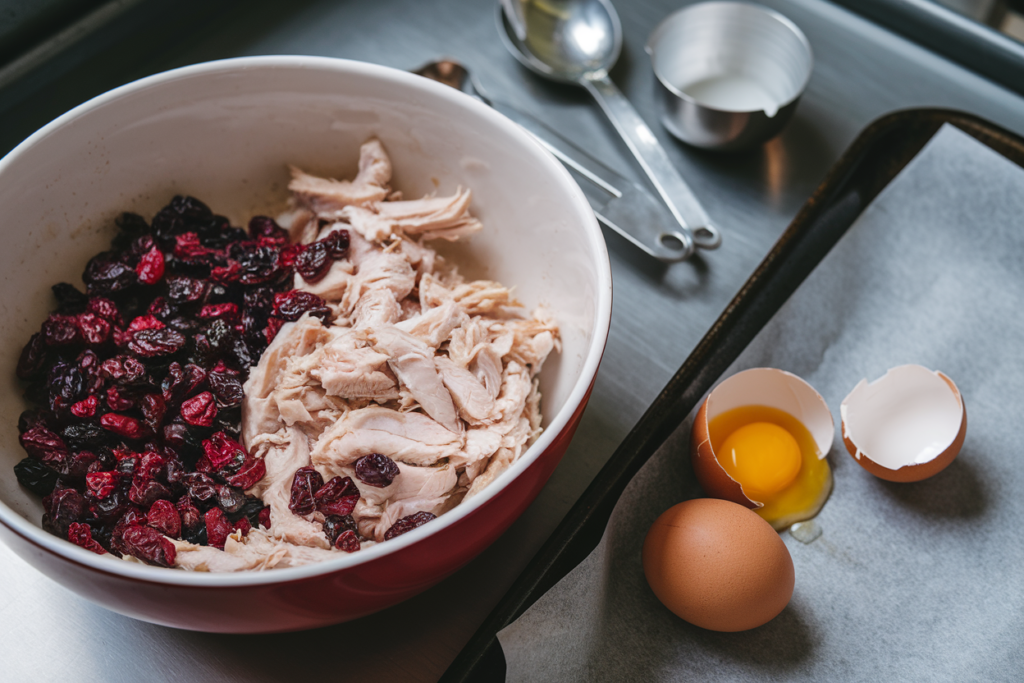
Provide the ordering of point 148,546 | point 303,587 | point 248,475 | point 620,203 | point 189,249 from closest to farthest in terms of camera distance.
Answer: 1. point 303,587
2. point 148,546
3. point 248,475
4. point 189,249
5. point 620,203

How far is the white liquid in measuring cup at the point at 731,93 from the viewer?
1710 mm

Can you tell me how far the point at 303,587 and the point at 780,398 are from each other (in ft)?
2.98

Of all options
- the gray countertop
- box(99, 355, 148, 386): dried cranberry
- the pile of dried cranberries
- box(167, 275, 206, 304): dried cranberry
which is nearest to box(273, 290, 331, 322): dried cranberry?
the pile of dried cranberries

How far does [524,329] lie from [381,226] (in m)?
0.33

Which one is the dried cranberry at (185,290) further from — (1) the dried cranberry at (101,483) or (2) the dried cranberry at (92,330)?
(1) the dried cranberry at (101,483)

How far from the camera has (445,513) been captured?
1.02 m

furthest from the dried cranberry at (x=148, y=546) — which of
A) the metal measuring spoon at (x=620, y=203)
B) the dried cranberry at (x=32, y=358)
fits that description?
the metal measuring spoon at (x=620, y=203)

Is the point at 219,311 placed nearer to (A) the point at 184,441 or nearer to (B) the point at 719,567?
(A) the point at 184,441

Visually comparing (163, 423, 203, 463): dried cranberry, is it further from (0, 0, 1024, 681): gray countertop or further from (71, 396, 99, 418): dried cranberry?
(0, 0, 1024, 681): gray countertop

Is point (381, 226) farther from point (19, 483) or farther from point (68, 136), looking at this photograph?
point (19, 483)

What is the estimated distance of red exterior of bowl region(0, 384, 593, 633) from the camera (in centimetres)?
84

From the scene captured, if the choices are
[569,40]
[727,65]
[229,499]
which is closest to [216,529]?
[229,499]

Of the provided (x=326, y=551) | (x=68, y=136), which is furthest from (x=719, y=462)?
(x=68, y=136)

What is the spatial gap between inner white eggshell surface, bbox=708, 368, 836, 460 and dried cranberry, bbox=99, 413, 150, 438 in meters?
0.96
